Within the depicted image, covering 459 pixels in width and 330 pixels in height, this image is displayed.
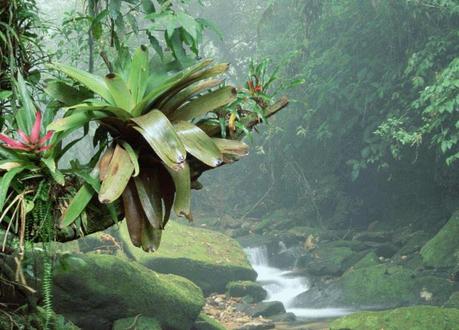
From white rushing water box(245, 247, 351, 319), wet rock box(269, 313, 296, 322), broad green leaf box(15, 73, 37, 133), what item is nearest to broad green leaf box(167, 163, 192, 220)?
broad green leaf box(15, 73, 37, 133)

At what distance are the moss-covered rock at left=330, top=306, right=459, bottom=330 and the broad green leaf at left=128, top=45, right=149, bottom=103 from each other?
524cm

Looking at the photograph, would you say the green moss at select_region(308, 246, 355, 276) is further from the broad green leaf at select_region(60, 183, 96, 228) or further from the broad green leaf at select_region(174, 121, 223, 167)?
the broad green leaf at select_region(60, 183, 96, 228)

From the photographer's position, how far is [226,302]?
10.1 metres

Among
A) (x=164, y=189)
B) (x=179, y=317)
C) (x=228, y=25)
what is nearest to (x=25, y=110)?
(x=164, y=189)

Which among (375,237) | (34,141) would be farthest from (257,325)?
(34,141)

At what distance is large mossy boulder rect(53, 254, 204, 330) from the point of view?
17.2ft

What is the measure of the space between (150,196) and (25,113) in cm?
64

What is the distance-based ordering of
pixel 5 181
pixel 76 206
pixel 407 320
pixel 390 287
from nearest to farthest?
pixel 5 181 → pixel 76 206 → pixel 407 320 → pixel 390 287

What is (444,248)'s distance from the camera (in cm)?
1080

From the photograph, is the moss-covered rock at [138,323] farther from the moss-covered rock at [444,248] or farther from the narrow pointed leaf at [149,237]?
the moss-covered rock at [444,248]

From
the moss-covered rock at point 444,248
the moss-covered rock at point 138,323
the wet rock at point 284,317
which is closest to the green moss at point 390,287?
the moss-covered rock at point 444,248

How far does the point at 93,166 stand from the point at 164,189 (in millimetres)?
316

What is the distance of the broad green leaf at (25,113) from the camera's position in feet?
7.29

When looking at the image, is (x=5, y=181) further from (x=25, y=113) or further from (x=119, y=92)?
(x=119, y=92)
